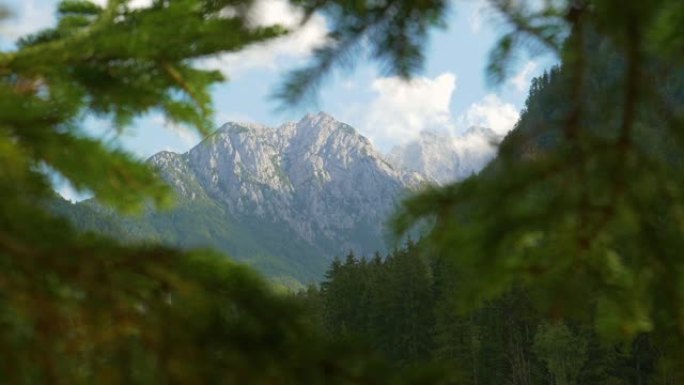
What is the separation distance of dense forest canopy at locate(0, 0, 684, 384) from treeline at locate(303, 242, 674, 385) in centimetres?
4023

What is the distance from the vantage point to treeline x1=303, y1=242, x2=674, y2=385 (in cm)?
4862

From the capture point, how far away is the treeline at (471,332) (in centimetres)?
4862

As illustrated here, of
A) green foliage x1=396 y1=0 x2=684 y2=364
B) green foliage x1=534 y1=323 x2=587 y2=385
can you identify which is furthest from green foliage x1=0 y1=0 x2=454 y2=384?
green foliage x1=534 y1=323 x2=587 y2=385

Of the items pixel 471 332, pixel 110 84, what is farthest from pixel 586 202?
pixel 471 332

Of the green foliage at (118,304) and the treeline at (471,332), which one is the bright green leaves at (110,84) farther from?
the treeline at (471,332)

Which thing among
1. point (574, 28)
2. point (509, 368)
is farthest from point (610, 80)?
point (509, 368)

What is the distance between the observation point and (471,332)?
5278cm

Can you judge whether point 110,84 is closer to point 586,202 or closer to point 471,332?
point 586,202

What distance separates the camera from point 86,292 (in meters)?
1.44

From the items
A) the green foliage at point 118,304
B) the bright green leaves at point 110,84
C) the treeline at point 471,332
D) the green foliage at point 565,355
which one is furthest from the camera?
the treeline at point 471,332

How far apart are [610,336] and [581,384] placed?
52.3 m

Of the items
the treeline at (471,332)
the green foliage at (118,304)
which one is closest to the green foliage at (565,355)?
the treeline at (471,332)

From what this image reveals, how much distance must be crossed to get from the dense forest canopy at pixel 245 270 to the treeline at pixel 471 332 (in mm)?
40227

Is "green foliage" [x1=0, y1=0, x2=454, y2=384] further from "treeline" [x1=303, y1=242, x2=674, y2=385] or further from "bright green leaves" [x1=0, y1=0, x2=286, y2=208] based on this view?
"treeline" [x1=303, y1=242, x2=674, y2=385]
